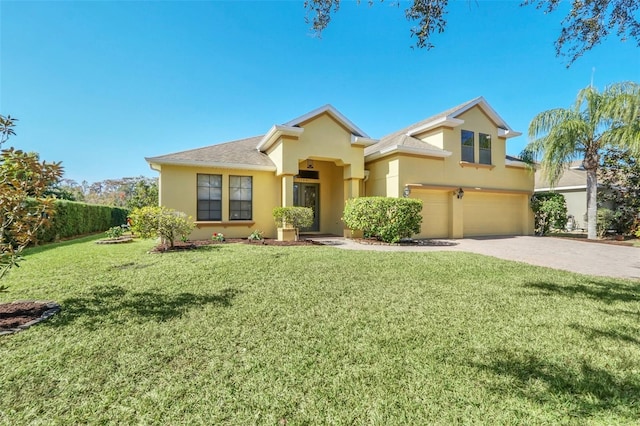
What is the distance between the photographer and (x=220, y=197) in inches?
519

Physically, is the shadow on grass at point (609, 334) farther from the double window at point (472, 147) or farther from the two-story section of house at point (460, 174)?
the double window at point (472, 147)

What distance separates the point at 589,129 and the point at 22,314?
2183 cm

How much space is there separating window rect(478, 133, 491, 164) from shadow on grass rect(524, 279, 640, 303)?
35.8 feet

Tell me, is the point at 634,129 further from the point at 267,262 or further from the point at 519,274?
the point at 267,262

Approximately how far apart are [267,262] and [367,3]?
270 inches

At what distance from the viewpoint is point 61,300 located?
4922 millimetres

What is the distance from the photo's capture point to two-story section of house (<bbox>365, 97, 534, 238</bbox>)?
1395 centimetres

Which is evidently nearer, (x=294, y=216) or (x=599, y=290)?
(x=599, y=290)

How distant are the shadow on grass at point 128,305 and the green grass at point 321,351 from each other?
40 millimetres

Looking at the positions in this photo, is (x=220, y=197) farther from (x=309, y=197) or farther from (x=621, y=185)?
(x=621, y=185)

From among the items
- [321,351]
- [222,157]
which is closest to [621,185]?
[321,351]

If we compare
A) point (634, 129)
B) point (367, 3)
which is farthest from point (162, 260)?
point (634, 129)

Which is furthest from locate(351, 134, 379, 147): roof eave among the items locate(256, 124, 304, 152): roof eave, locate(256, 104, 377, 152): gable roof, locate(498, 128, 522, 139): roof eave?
locate(498, 128, 522, 139): roof eave

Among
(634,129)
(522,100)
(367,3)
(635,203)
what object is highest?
(522,100)
